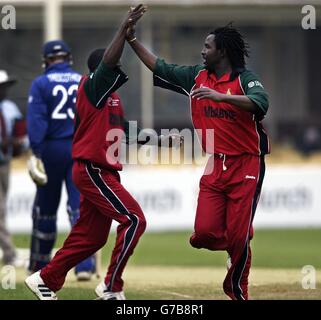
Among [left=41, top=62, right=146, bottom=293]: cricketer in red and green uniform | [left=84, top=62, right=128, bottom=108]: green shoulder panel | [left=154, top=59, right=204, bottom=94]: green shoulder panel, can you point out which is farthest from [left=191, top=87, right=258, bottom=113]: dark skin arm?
[left=41, top=62, right=146, bottom=293]: cricketer in red and green uniform

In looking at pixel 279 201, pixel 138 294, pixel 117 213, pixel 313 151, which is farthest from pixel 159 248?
pixel 313 151

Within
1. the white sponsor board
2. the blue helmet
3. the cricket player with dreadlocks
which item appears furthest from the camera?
the white sponsor board

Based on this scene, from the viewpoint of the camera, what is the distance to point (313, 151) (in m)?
31.1

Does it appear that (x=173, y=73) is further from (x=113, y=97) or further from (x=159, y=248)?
(x=159, y=248)

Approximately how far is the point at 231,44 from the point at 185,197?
12541 millimetres

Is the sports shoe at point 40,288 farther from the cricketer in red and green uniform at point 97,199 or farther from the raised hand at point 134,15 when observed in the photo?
the raised hand at point 134,15

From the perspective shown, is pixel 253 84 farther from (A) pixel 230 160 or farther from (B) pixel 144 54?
(B) pixel 144 54

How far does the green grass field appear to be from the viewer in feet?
38.2

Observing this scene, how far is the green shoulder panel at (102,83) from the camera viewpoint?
10289 mm

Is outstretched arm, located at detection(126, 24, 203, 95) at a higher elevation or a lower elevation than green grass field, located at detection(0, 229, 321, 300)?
higher

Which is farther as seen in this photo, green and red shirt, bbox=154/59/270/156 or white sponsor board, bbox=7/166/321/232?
white sponsor board, bbox=7/166/321/232

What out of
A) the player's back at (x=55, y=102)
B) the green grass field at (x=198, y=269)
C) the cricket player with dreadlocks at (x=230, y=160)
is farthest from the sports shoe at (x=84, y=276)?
the cricket player with dreadlocks at (x=230, y=160)

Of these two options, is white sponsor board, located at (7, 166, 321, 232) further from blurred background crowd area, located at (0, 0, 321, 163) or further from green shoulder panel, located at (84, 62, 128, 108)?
green shoulder panel, located at (84, 62, 128, 108)

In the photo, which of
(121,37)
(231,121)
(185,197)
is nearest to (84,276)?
(231,121)
